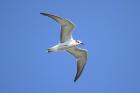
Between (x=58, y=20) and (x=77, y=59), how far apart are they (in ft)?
9.43

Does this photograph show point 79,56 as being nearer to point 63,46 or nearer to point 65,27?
point 63,46

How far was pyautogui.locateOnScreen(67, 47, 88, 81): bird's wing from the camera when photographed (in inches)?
837

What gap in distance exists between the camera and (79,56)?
21.5 meters

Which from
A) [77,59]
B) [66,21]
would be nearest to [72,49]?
[77,59]

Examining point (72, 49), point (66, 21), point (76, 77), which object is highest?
point (66, 21)

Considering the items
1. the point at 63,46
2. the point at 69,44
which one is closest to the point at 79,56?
the point at 69,44

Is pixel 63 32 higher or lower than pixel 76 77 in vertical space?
higher

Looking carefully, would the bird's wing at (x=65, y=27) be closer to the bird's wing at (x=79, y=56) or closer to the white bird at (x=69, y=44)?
the white bird at (x=69, y=44)

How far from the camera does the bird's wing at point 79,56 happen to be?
21.3 metres

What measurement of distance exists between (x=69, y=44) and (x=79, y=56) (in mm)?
1371

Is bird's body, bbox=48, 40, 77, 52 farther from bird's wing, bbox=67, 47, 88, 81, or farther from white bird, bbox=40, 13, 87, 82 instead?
bird's wing, bbox=67, 47, 88, 81

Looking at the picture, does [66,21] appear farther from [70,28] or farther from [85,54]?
[85,54]

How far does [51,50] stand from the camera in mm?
19703

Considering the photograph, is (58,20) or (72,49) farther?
(72,49)
